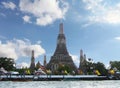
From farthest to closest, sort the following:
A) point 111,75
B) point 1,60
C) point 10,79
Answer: point 1,60
point 111,75
point 10,79

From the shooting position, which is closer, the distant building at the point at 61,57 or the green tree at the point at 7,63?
the green tree at the point at 7,63

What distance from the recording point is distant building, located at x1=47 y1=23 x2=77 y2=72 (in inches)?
A: 7490

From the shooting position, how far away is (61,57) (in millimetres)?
190125

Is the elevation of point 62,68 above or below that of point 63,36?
below

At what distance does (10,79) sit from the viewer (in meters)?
110

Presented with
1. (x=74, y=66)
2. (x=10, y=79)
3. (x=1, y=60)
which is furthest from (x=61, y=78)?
(x=74, y=66)

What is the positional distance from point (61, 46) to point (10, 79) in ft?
292

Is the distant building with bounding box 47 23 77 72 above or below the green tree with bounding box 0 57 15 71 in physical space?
above

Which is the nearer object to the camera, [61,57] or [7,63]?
[7,63]

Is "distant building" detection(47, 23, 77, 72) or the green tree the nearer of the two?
the green tree

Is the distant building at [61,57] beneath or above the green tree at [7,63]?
above

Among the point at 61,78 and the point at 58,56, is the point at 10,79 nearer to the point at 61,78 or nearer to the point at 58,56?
the point at 61,78

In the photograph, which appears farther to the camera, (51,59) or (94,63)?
(51,59)

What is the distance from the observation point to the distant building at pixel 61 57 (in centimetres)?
19025
